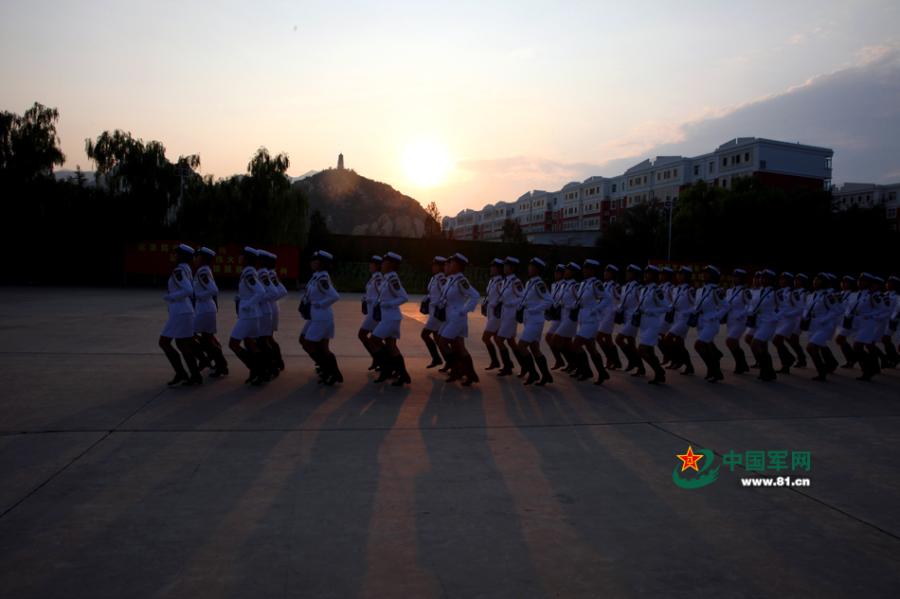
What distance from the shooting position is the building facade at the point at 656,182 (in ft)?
215

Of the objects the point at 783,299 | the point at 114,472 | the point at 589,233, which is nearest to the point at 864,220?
the point at 589,233

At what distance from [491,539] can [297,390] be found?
5211mm

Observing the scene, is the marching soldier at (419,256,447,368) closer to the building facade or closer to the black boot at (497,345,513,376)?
the black boot at (497,345,513,376)

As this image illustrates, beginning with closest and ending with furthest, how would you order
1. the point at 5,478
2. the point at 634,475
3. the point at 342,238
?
the point at 5,478 < the point at 634,475 < the point at 342,238

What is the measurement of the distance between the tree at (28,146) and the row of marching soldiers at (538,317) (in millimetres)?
31668

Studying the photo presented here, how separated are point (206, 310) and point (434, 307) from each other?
3.37 meters

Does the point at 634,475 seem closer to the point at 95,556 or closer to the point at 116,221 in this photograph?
the point at 95,556

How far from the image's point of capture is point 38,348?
11305 mm

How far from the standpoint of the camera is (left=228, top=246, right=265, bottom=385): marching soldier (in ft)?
29.3

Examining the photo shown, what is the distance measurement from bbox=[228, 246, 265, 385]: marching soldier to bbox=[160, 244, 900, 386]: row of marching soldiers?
0.05ft

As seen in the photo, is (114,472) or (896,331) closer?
(114,472)

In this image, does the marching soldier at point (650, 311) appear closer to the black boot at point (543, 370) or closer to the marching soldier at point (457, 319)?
the black boot at point (543, 370)

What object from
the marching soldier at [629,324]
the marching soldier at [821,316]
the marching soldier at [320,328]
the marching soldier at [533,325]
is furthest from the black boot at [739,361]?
the marching soldier at [320,328]

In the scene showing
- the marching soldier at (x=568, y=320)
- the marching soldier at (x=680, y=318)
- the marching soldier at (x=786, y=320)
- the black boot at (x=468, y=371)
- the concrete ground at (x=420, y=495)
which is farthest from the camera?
the marching soldier at (x=786, y=320)
